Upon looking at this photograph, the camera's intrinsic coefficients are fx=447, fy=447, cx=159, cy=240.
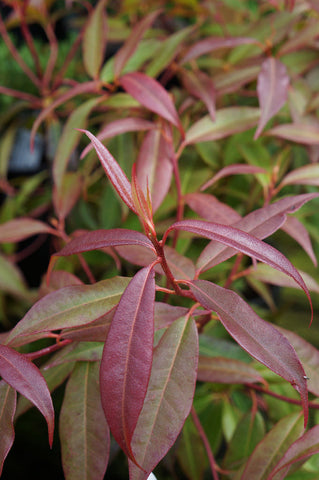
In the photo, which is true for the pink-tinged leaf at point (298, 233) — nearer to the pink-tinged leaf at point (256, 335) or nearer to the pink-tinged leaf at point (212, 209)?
the pink-tinged leaf at point (212, 209)

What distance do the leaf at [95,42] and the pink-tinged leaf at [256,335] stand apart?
39cm

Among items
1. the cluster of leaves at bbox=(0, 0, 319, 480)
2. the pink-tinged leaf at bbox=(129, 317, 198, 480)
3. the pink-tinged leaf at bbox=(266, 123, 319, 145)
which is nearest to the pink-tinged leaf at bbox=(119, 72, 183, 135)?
the cluster of leaves at bbox=(0, 0, 319, 480)

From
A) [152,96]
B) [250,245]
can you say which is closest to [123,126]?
[152,96]

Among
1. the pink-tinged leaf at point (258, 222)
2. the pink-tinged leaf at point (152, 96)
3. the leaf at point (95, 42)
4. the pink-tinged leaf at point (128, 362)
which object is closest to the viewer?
→ the pink-tinged leaf at point (128, 362)

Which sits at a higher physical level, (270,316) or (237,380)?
(237,380)

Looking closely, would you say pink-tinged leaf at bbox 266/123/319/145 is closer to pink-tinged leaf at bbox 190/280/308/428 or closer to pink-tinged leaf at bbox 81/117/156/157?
pink-tinged leaf at bbox 81/117/156/157

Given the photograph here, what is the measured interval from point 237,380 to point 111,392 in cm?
21

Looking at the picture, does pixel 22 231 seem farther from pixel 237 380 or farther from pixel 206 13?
pixel 206 13

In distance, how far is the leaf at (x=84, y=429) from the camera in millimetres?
352

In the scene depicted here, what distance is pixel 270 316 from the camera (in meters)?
0.84

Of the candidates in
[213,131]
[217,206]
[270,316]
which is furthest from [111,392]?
[270,316]

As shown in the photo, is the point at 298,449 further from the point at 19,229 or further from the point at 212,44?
the point at 212,44

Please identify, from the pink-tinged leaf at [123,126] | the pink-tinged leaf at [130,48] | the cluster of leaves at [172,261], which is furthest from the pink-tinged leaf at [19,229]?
the pink-tinged leaf at [130,48]

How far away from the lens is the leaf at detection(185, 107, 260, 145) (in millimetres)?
533
